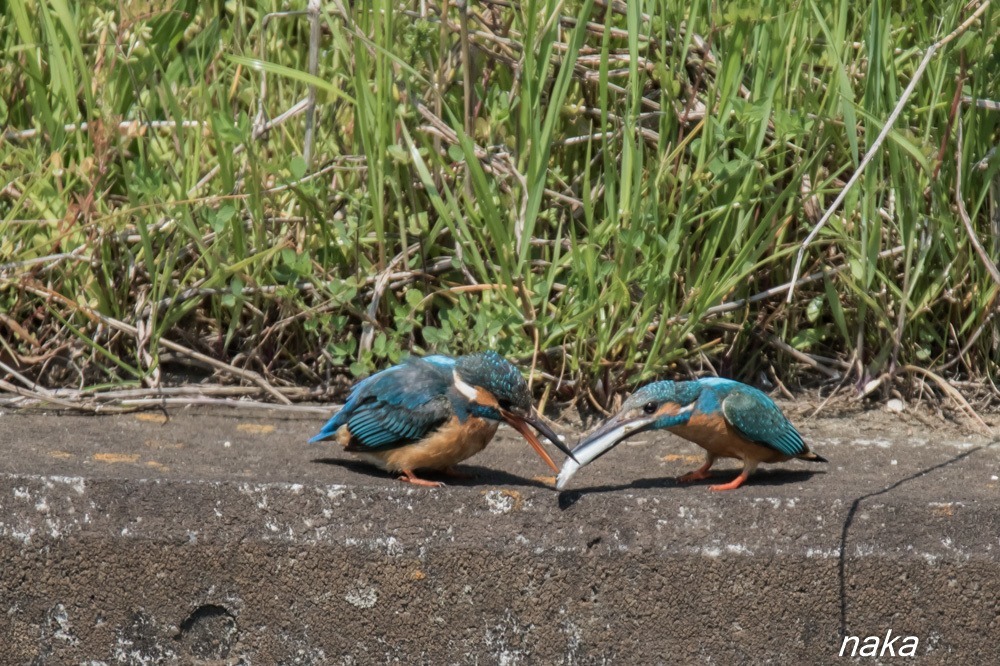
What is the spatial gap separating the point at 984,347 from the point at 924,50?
82 cm

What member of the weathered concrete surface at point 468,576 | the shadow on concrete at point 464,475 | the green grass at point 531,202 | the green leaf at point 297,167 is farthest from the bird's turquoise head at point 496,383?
the green leaf at point 297,167

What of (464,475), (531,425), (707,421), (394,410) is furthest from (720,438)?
(394,410)

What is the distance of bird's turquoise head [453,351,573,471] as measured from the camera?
276cm

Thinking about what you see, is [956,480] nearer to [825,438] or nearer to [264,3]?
[825,438]

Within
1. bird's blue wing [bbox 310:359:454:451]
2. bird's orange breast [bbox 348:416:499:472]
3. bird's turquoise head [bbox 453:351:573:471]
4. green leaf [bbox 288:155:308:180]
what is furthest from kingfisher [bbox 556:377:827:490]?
green leaf [bbox 288:155:308:180]

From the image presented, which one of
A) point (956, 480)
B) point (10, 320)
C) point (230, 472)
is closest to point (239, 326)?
point (10, 320)

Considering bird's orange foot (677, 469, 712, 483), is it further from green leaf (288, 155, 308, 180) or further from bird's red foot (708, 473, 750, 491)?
green leaf (288, 155, 308, 180)

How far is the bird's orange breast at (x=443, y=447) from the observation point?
278 cm

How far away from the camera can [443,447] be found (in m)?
2.78

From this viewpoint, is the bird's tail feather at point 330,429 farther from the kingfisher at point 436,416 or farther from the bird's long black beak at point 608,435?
the bird's long black beak at point 608,435

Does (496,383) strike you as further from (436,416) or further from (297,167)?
(297,167)

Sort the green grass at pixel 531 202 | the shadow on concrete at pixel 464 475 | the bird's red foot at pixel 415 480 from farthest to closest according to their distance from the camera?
the green grass at pixel 531 202
the shadow on concrete at pixel 464 475
the bird's red foot at pixel 415 480

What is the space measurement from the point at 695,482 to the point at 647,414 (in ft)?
0.71

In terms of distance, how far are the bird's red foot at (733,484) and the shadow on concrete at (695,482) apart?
4cm
